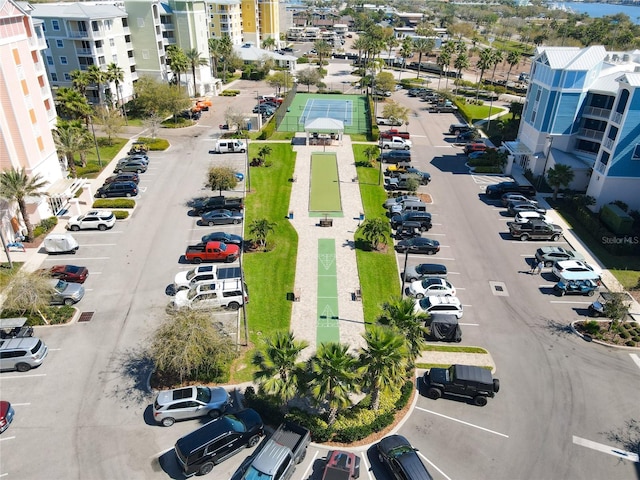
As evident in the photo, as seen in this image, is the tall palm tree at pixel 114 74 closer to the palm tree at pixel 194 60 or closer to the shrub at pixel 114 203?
the palm tree at pixel 194 60

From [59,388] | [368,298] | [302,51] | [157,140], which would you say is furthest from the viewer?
[302,51]

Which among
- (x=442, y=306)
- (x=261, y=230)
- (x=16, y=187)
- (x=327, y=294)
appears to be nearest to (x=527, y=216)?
(x=442, y=306)

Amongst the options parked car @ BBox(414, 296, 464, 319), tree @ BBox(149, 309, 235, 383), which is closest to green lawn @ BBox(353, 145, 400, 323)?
parked car @ BBox(414, 296, 464, 319)

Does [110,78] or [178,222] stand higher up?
[110,78]

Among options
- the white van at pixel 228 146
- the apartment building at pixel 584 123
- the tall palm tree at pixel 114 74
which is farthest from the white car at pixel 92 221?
the apartment building at pixel 584 123

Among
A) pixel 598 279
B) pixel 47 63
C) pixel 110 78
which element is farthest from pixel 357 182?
pixel 47 63

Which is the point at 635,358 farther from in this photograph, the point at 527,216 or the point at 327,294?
the point at 327,294

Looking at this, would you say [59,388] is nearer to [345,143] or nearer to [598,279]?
[598,279]
